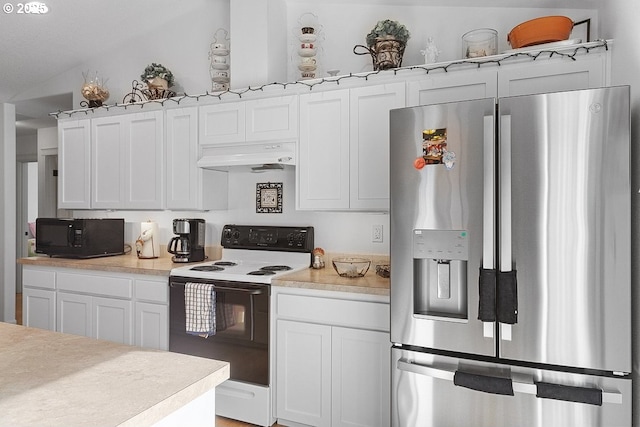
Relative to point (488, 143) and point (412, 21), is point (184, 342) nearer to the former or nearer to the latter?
point (488, 143)

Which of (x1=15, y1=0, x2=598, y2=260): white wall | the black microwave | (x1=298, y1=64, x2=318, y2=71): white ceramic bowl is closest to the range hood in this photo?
(x1=15, y1=0, x2=598, y2=260): white wall

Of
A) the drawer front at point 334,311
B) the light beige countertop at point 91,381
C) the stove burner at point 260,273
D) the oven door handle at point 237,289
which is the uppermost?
the light beige countertop at point 91,381

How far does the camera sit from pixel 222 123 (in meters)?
3.15

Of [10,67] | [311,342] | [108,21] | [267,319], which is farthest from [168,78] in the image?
[311,342]

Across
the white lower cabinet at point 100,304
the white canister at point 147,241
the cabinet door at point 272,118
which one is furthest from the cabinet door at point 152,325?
the cabinet door at point 272,118

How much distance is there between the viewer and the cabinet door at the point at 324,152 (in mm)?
2746

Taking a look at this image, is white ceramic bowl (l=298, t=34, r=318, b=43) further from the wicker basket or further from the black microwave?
the black microwave

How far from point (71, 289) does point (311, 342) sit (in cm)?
205

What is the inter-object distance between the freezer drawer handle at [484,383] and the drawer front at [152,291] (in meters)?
1.94

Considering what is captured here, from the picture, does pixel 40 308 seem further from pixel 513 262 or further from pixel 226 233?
pixel 513 262

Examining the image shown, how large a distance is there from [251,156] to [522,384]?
210cm

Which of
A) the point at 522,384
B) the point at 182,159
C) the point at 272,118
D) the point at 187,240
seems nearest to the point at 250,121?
the point at 272,118

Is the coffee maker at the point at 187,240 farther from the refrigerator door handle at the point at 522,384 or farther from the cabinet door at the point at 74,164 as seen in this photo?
the refrigerator door handle at the point at 522,384

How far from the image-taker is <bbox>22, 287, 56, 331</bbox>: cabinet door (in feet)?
11.2
